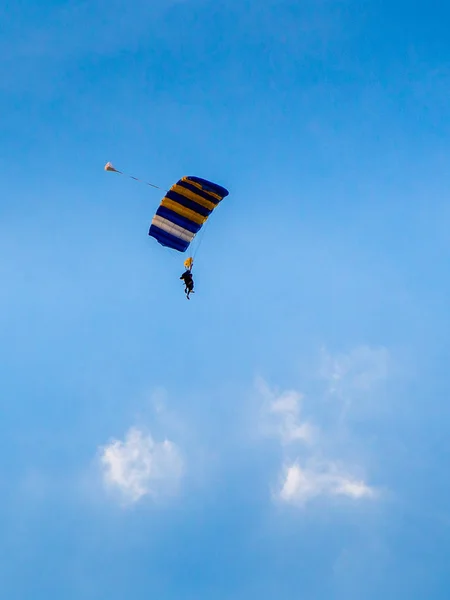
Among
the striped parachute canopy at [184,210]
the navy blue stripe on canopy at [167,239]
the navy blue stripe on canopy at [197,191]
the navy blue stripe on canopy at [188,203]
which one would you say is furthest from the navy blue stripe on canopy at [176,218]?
the navy blue stripe on canopy at [197,191]

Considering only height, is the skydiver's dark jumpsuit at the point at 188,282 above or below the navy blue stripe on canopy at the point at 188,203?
below

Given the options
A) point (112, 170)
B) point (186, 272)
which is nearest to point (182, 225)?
point (186, 272)

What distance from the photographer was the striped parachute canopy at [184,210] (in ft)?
110

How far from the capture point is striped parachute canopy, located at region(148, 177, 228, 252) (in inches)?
1319

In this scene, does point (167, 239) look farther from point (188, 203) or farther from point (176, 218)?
point (188, 203)

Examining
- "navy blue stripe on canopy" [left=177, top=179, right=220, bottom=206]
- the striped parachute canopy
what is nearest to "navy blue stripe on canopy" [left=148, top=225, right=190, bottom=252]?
the striped parachute canopy

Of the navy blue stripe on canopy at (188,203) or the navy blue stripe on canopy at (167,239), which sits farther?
the navy blue stripe on canopy at (167,239)

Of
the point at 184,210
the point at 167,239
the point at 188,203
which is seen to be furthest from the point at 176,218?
the point at 167,239

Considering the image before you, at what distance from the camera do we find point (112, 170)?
3203 cm

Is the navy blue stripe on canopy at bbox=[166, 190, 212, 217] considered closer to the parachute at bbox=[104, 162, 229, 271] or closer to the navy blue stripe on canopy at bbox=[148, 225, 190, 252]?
the parachute at bbox=[104, 162, 229, 271]

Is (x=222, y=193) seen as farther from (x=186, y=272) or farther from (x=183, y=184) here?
(x=186, y=272)

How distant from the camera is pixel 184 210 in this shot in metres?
34.8

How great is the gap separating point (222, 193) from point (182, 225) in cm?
Answer: 326

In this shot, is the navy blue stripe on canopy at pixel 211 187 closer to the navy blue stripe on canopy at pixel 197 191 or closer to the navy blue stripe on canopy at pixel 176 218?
the navy blue stripe on canopy at pixel 197 191
